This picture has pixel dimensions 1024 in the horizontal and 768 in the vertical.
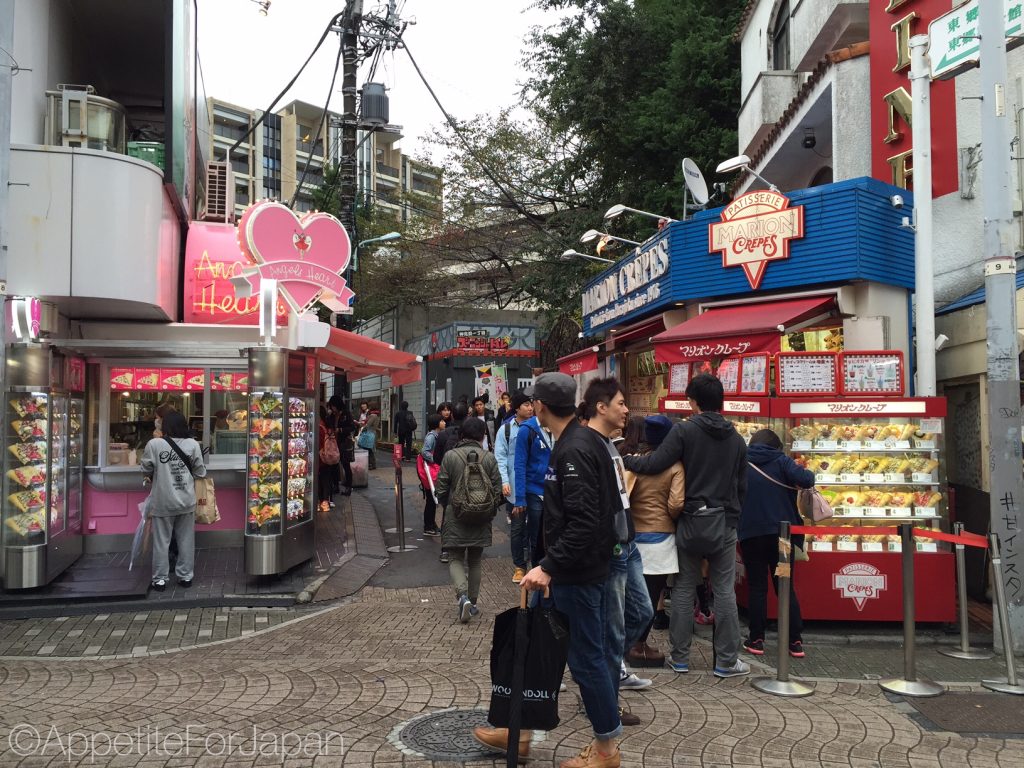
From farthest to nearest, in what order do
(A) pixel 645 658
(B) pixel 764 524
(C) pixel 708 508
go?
1. (B) pixel 764 524
2. (A) pixel 645 658
3. (C) pixel 708 508

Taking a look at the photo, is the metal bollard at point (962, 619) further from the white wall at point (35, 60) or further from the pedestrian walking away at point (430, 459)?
the white wall at point (35, 60)

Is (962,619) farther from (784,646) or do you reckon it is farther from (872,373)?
(872,373)

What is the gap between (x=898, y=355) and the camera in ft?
23.1

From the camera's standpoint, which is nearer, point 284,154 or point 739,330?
point 739,330

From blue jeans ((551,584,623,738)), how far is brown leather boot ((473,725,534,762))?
1.34 feet

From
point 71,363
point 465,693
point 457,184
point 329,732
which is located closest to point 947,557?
point 465,693

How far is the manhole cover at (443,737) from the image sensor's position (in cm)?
399

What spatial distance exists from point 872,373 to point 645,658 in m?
3.37

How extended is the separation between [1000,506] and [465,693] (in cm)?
431

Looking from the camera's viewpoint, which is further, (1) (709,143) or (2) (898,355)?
(1) (709,143)

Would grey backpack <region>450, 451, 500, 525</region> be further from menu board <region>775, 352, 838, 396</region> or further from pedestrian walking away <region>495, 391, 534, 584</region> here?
menu board <region>775, 352, 838, 396</region>

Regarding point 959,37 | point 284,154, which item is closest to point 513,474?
point 959,37

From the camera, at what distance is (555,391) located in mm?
3916

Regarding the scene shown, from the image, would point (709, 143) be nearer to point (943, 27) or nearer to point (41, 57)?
point (943, 27)
